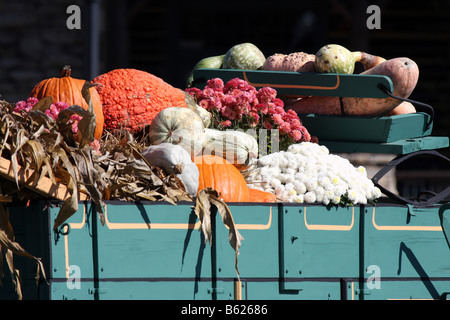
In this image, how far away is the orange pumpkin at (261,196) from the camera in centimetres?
302

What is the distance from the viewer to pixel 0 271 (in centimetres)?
251

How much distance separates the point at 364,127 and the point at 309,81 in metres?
0.41

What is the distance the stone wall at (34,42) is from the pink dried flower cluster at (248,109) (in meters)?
4.15

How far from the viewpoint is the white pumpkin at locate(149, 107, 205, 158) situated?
326cm

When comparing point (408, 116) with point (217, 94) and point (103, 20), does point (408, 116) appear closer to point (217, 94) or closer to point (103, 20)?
point (217, 94)

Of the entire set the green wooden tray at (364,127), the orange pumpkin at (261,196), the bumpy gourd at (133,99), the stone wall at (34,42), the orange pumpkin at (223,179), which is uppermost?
the stone wall at (34,42)

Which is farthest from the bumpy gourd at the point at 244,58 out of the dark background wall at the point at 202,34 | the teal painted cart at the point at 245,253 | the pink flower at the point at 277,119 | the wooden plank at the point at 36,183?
the dark background wall at the point at 202,34

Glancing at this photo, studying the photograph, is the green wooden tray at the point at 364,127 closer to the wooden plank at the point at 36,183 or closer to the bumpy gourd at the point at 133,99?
the bumpy gourd at the point at 133,99

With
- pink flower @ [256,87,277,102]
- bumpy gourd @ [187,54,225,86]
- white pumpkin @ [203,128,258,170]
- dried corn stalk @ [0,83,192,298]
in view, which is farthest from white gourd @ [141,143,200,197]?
bumpy gourd @ [187,54,225,86]

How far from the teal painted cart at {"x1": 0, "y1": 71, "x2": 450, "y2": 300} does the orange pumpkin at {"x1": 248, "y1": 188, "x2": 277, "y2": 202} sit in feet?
1.06

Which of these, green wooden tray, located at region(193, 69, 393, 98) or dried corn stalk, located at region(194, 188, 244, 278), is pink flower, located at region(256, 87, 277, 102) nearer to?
green wooden tray, located at region(193, 69, 393, 98)

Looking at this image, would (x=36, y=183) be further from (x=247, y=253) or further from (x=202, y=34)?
(x=202, y=34)

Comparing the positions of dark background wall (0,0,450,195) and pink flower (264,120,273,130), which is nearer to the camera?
pink flower (264,120,273,130)
